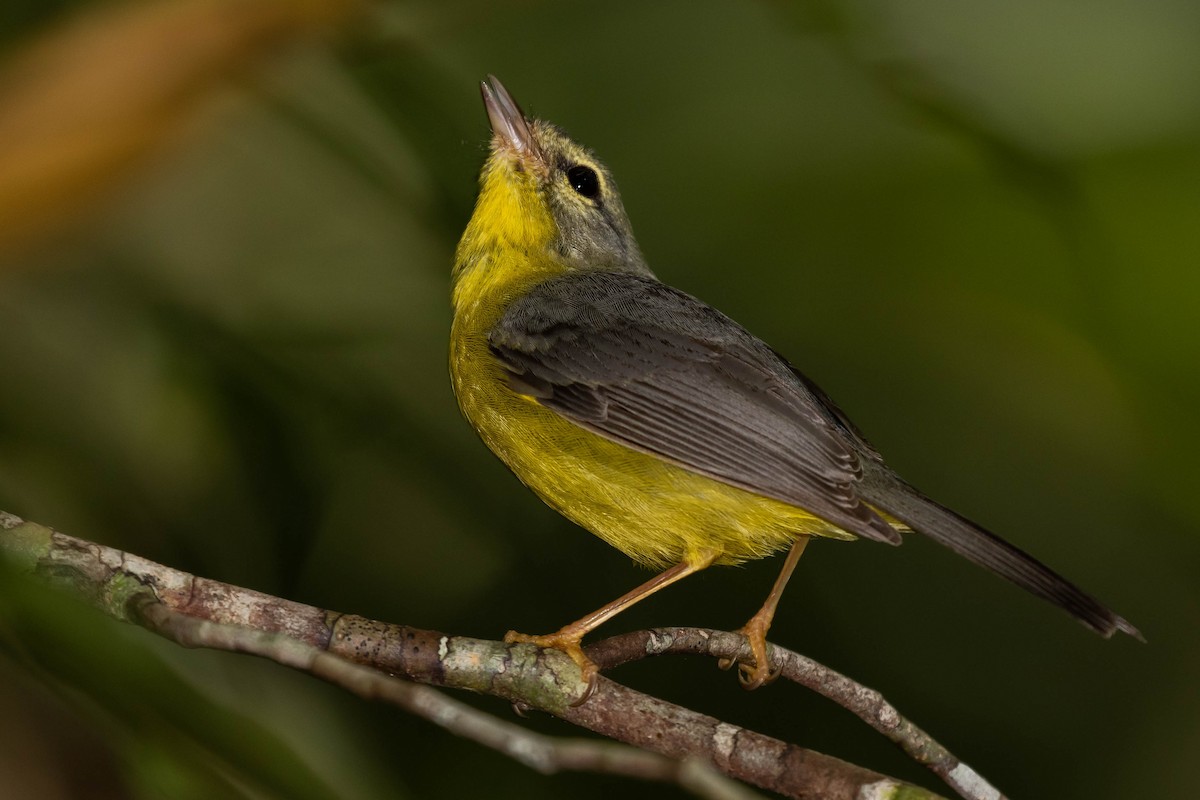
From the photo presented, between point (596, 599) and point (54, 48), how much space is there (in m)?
2.33

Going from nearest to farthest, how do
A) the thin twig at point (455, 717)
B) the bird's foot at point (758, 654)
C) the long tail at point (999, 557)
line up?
the thin twig at point (455, 717)
the long tail at point (999, 557)
the bird's foot at point (758, 654)

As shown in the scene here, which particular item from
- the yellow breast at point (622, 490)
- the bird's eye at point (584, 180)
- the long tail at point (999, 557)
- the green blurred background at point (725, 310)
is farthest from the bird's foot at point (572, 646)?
the bird's eye at point (584, 180)

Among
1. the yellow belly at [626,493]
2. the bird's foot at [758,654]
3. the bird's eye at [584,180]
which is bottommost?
the bird's foot at [758,654]

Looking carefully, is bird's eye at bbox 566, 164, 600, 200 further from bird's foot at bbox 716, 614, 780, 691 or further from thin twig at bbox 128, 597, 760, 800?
thin twig at bbox 128, 597, 760, 800

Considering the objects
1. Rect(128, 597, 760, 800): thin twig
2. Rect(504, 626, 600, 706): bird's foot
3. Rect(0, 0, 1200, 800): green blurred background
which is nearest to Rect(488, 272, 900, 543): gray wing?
Rect(504, 626, 600, 706): bird's foot

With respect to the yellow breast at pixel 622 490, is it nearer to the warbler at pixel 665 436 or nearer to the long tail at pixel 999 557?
the warbler at pixel 665 436

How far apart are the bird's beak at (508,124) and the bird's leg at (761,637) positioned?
1.28 m

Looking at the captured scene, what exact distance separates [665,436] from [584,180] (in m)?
1.02

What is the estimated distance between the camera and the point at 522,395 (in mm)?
2748

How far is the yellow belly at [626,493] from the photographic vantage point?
2.62 m

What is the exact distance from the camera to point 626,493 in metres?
2.62

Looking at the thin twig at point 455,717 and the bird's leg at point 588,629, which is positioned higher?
the bird's leg at point 588,629

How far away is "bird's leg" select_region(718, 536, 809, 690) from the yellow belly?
220mm

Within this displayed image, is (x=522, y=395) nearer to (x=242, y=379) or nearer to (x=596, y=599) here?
(x=242, y=379)
